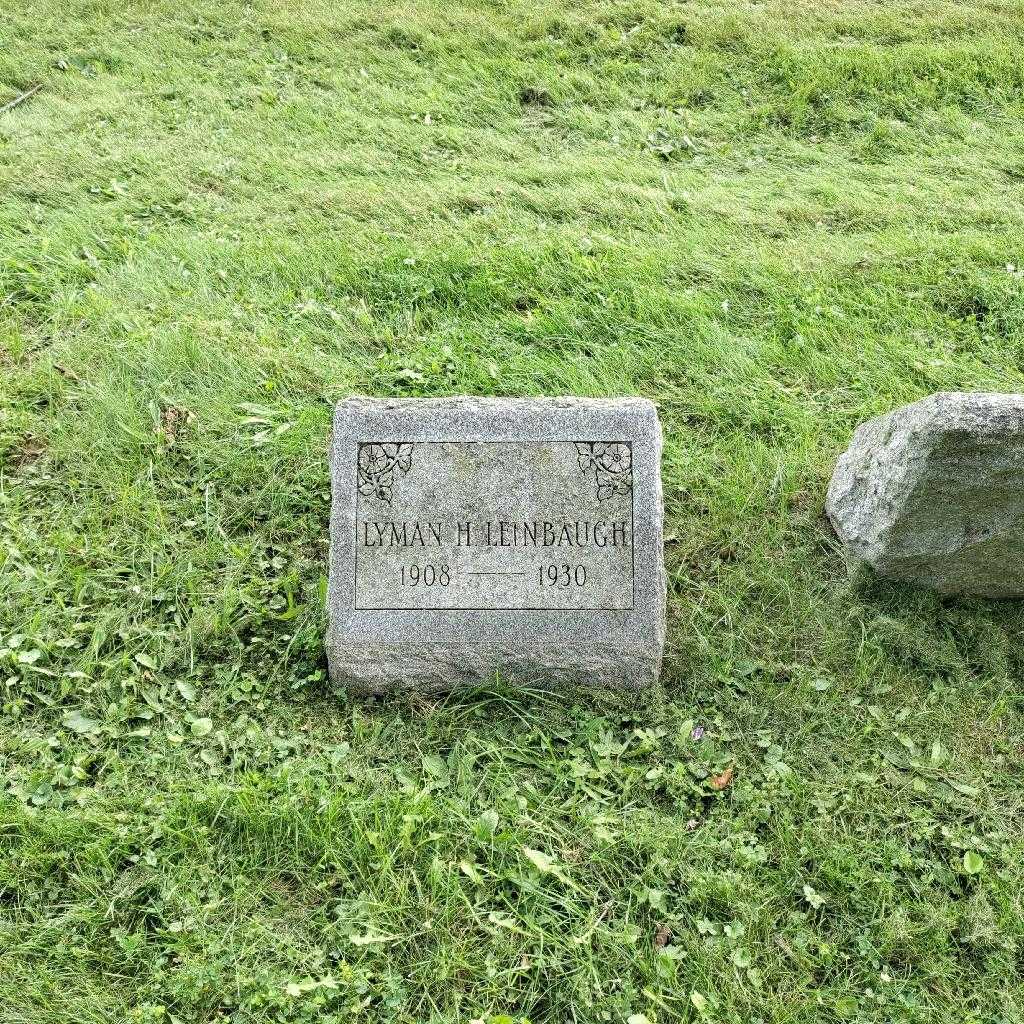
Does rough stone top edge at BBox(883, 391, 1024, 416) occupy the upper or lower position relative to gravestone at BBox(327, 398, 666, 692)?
upper

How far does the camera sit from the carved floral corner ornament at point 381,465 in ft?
10.8

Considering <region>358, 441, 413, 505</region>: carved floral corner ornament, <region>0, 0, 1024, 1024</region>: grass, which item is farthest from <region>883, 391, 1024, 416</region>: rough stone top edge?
<region>358, 441, 413, 505</region>: carved floral corner ornament

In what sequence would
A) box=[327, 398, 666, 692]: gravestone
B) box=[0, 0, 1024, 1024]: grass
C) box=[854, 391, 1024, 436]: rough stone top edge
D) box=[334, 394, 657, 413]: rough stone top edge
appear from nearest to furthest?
box=[0, 0, 1024, 1024]: grass → box=[854, 391, 1024, 436]: rough stone top edge → box=[327, 398, 666, 692]: gravestone → box=[334, 394, 657, 413]: rough stone top edge

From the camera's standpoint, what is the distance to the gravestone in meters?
3.20

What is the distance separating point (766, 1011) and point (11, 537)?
10.2ft

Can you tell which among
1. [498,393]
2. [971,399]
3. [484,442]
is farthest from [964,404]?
[498,393]

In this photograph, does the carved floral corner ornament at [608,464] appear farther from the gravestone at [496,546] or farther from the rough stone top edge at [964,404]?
the rough stone top edge at [964,404]

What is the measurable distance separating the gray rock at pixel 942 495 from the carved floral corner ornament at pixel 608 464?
909 millimetres

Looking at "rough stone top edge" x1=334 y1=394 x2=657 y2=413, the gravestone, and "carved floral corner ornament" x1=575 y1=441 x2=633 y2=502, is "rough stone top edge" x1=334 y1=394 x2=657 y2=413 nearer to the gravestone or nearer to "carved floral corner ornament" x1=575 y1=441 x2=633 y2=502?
the gravestone

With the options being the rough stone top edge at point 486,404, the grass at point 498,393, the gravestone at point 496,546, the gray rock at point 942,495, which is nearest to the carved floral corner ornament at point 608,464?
the gravestone at point 496,546

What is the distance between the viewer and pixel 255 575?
11.9 feet

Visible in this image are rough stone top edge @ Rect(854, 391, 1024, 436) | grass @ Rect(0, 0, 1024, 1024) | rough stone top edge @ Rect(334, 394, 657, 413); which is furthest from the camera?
rough stone top edge @ Rect(334, 394, 657, 413)

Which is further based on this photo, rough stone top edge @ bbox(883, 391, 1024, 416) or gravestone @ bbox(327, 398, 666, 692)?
gravestone @ bbox(327, 398, 666, 692)

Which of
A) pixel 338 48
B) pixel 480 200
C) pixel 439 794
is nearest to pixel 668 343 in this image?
pixel 480 200
